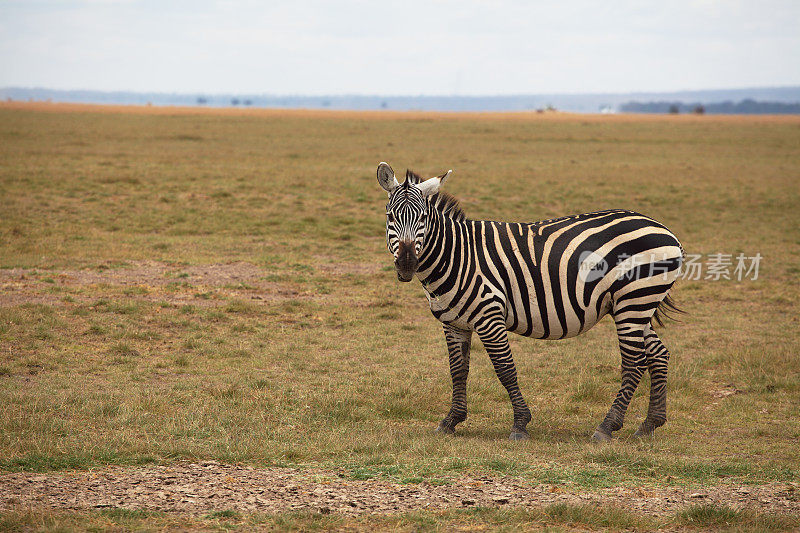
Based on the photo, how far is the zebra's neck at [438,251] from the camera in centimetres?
733

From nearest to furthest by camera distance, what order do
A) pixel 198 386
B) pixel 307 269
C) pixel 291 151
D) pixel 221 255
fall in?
pixel 198 386, pixel 307 269, pixel 221 255, pixel 291 151

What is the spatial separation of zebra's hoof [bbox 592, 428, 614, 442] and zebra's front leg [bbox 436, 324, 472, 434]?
1.19m

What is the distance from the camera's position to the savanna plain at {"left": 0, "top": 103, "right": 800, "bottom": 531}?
555 cm

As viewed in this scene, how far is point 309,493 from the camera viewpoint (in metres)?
5.68

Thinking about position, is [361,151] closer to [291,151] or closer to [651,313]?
[291,151]

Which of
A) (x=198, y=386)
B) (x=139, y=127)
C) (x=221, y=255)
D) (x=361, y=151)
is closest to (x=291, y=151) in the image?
(x=361, y=151)

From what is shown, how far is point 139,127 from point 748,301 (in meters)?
50.2

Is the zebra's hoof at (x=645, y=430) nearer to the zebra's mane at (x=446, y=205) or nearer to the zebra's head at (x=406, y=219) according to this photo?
the zebra's mane at (x=446, y=205)

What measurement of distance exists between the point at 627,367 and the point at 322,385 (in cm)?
340

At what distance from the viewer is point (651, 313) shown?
7.51 meters

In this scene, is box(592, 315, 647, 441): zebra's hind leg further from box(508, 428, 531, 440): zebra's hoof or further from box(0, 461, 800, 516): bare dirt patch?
box(0, 461, 800, 516): bare dirt patch

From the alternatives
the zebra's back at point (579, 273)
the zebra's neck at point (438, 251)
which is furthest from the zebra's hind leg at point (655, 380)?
the zebra's neck at point (438, 251)

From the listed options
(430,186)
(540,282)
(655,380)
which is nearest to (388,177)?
(430,186)

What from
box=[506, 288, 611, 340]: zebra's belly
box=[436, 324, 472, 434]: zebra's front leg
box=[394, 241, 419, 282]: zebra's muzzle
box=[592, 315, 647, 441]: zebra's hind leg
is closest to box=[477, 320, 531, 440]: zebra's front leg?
box=[506, 288, 611, 340]: zebra's belly
